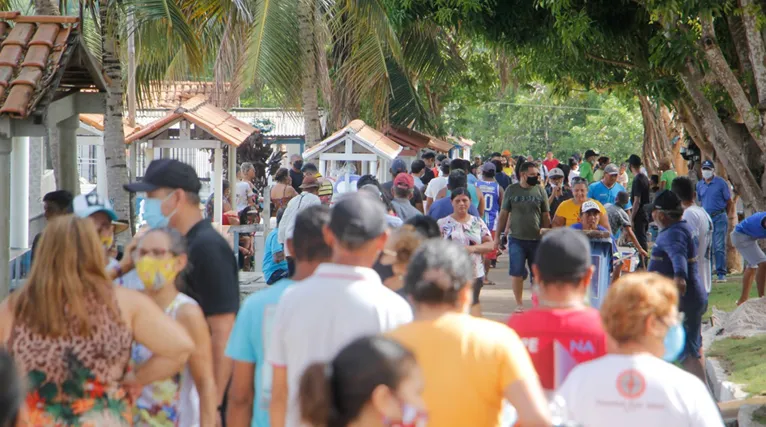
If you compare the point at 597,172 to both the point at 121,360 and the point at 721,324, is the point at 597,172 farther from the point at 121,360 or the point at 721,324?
the point at 121,360

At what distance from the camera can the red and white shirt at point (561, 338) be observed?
4281 millimetres

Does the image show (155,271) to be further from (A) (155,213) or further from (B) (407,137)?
(B) (407,137)

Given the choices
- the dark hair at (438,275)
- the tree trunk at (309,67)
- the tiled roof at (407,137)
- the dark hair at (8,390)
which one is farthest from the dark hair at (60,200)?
the tiled roof at (407,137)

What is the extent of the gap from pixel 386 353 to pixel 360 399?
12 cm

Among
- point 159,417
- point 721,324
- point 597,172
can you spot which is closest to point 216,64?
point 597,172

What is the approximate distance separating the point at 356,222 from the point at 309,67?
1683 cm

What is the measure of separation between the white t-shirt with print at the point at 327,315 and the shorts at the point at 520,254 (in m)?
9.12

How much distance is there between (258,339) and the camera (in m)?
4.66

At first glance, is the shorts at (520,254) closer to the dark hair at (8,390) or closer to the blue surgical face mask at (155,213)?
the blue surgical face mask at (155,213)

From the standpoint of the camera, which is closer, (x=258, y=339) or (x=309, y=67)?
(x=258, y=339)

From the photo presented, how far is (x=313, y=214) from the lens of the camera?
4.77 metres

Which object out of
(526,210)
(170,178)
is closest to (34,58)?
(170,178)

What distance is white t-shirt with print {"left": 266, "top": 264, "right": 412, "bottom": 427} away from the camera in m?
4.24

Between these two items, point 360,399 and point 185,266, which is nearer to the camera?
point 360,399
